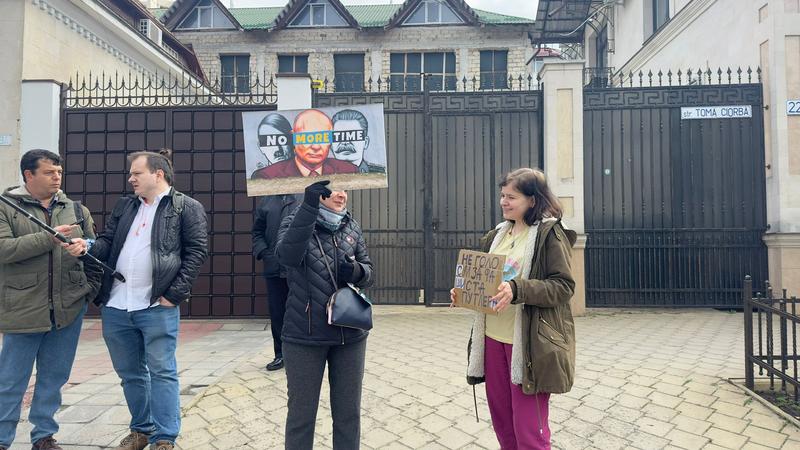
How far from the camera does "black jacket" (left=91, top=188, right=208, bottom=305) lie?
3.10 meters

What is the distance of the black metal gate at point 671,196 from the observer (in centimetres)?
798

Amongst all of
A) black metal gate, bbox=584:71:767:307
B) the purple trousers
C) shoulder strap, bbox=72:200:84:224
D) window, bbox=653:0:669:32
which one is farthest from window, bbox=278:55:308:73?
the purple trousers


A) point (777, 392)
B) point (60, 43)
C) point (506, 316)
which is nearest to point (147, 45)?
point (60, 43)

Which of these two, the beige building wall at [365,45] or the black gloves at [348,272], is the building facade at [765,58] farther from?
the beige building wall at [365,45]

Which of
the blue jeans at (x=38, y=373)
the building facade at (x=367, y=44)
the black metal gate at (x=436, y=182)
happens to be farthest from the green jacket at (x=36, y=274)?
the building facade at (x=367, y=44)

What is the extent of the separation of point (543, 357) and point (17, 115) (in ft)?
28.6

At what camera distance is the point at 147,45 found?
10.8 meters

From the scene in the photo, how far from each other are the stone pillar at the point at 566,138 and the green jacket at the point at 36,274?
6647mm

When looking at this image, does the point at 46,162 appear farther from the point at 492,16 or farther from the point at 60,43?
the point at 492,16

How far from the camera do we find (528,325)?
249cm

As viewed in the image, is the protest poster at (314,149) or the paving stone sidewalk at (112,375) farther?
the paving stone sidewalk at (112,375)

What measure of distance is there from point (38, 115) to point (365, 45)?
16291 millimetres

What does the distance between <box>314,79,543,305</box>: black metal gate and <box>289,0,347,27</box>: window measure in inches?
614

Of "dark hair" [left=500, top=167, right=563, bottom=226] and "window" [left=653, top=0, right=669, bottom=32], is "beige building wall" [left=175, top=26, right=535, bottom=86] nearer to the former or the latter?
"window" [left=653, top=0, right=669, bottom=32]
